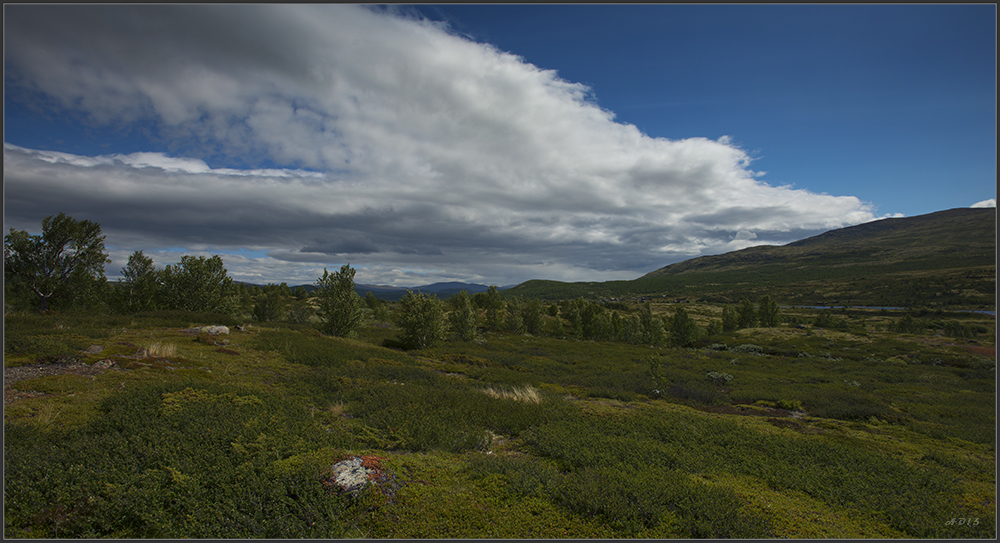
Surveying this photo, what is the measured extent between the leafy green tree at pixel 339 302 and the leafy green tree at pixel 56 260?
22926mm

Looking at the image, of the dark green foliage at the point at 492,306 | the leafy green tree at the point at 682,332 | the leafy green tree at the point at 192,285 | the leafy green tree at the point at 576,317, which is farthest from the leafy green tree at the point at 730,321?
the leafy green tree at the point at 192,285

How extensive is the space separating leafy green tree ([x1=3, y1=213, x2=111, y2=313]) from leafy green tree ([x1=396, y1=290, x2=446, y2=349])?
30.4 meters

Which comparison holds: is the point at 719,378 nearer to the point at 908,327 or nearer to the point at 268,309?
the point at 268,309

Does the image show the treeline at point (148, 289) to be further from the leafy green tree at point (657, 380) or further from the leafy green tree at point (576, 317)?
the leafy green tree at point (576, 317)

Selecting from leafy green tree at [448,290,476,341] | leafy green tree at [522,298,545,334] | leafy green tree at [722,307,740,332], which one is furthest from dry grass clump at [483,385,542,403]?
leafy green tree at [722,307,740,332]

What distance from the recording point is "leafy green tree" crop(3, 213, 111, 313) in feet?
111

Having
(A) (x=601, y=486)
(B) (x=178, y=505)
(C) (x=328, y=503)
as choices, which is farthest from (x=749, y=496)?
(B) (x=178, y=505)

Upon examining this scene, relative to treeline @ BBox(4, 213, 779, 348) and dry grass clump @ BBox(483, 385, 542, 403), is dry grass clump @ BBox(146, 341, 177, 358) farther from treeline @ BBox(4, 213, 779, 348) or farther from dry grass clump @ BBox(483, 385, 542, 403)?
treeline @ BBox(4, 213, 779, 348)

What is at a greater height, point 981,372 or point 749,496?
point 749,496

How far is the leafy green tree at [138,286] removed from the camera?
4538 centimetres

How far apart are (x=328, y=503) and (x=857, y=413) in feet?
75.3

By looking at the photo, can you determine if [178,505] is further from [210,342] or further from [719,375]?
[719,375]

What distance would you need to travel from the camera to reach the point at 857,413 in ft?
58.4

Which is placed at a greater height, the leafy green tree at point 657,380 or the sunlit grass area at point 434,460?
the sunlit grass area at point 434,460
